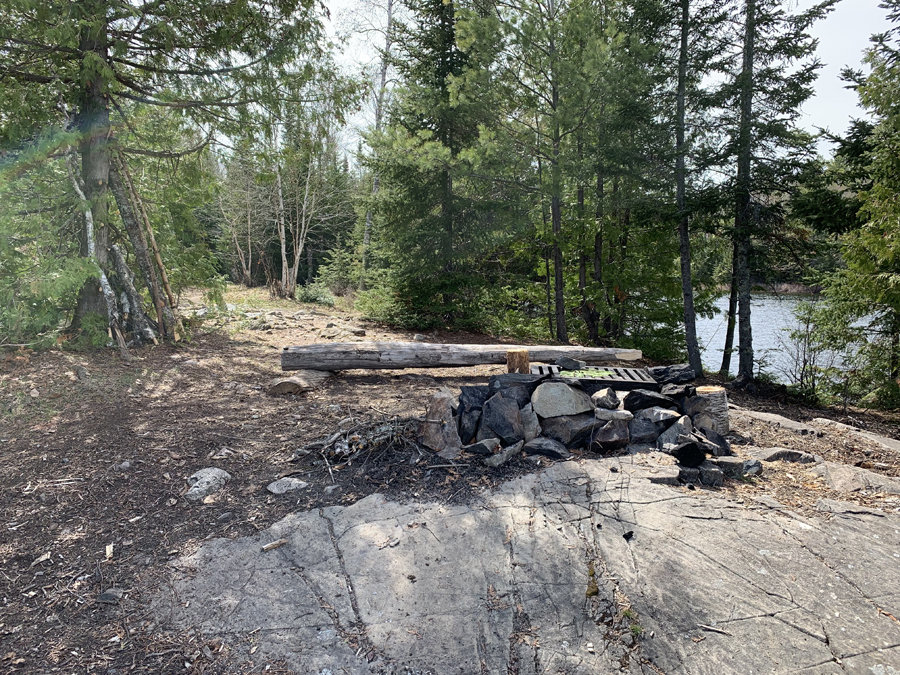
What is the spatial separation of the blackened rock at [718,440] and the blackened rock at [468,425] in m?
2.17

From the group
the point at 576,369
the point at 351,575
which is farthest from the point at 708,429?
the point at 351,575

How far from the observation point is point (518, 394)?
447cm

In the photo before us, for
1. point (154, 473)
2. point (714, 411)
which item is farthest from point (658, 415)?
point (154, 473)

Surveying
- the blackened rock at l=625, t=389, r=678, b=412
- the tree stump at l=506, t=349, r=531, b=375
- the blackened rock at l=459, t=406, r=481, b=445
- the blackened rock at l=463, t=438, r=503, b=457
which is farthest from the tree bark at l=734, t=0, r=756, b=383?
the blackened rock at l=463, t=438, r=503, b=457

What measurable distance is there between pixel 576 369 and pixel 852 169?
280 inches

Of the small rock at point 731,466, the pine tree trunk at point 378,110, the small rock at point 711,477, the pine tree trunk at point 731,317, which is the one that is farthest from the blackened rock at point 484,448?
the pine tree trunk at point 378,110

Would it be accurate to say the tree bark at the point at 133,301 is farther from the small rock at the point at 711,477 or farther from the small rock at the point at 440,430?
the small rock at the point at 711,477

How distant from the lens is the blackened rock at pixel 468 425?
4.24 metres

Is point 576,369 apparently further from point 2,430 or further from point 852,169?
point 852,169

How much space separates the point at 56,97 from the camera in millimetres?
6617

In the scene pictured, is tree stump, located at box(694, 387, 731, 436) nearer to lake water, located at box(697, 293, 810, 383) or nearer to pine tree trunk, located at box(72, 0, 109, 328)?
lake water, located at box(697, 293, 810, 383)

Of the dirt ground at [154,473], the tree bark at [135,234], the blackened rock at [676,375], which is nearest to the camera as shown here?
the dirt ground at [154,473]

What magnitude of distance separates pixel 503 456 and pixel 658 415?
5.19 feet

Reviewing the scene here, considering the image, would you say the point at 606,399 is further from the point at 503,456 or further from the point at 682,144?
the point at 682,144
